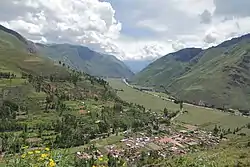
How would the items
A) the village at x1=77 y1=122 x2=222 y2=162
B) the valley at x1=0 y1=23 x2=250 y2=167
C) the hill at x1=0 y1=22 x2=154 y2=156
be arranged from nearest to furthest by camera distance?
1. the village at x1=77 y1=122 x2=222 y2=162
2. the valley at x1=0 y1=23 x2=250 y2=167
3. the hill at x1=0 y1=22 x2=154 y2=156

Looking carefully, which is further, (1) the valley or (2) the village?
(1) the valley

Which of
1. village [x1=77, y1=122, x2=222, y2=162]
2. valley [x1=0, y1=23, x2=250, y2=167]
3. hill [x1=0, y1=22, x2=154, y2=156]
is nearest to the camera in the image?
village [x1=77, y1=122, x2=222, y2=162]

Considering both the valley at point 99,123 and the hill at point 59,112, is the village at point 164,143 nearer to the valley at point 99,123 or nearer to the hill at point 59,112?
the valley at point 99,123

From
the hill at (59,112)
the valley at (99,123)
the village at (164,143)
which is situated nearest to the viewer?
the village at (164,143)

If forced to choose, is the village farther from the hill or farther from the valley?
the hill

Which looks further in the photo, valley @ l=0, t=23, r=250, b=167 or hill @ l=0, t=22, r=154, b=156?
hill @ l=0, t=22, r=154, b=156

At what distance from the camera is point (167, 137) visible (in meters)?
125

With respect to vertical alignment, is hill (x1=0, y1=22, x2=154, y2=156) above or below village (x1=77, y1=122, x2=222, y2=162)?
above

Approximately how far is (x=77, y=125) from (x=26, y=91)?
41.5 metres

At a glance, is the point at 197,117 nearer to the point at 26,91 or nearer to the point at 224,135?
the point at 224,135

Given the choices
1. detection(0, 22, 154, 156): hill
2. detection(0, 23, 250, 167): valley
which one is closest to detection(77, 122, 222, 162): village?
detection(0, 23, 250, 167): valley

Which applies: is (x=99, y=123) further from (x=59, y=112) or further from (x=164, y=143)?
(x=164, y=143)

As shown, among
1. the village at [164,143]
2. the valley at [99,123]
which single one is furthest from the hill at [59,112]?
the village at [164,143]

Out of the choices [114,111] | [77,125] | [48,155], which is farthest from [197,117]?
[48,155]
